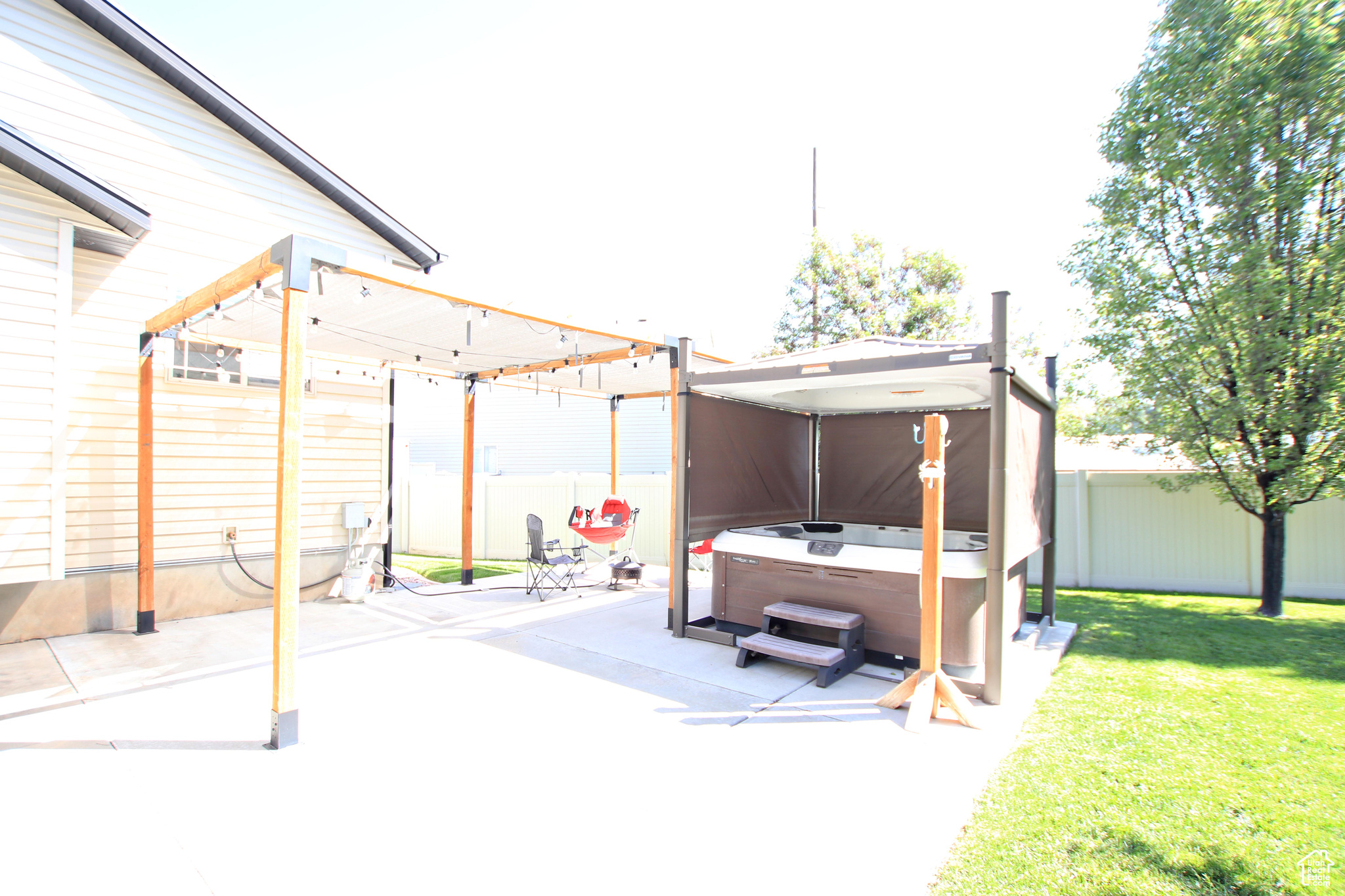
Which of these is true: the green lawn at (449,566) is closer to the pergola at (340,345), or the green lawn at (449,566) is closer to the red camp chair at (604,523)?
the pergola at (340,345)

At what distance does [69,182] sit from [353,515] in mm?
3918

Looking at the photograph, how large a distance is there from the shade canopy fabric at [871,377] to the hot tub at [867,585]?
1.27 m

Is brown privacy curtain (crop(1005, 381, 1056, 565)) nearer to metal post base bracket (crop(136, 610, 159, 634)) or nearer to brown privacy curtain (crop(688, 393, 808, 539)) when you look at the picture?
brown privacy curtain (crop(688, 393, 808, 539))

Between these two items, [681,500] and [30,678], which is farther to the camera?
[681,500]

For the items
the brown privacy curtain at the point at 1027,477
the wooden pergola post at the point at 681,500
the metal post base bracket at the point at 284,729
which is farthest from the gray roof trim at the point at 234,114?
the brown privacy curtain at the point at 1027,477

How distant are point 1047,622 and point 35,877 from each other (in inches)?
273

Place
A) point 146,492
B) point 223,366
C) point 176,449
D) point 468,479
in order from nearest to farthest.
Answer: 1. point 146,492
2. point 176,449
3. point 223,366
4. point 468,479

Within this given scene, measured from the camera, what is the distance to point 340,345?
6.71 metres

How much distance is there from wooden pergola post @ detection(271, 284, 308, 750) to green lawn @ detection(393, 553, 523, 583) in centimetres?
549

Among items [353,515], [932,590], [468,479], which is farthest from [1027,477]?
[353,515]

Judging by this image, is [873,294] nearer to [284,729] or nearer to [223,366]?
[223,366]

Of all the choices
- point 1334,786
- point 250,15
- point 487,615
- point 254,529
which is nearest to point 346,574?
point 254,529

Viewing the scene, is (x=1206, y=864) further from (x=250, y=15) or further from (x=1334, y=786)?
(x=250, y=15)

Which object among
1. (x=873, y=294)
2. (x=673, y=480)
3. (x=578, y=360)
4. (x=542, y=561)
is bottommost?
(x=542, y=561)
